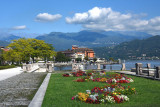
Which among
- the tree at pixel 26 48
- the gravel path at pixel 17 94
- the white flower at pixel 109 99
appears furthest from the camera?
the tree at pixel 26 48

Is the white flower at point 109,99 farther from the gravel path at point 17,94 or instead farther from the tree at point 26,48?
the tree at point 26,48

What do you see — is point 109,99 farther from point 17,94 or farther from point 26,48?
point 26,48

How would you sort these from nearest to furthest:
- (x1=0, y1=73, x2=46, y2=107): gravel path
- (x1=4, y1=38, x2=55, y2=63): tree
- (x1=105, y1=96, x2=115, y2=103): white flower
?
(x1=105, y1=96, x2=115, y2=103): white flower, (x1=0, y1=73, x2=46, y2=107): gravel path, (x1=4, y1=38, x2=55, y2=63): tree

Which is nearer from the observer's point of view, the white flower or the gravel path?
the white flower

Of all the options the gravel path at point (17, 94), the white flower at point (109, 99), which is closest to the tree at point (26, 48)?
the gravel path at point (17, 94)

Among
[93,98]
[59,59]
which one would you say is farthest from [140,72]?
[59,59]

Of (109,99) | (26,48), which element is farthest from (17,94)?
(26,48)

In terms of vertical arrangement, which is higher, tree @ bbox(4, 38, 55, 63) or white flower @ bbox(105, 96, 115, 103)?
tree @ bbox(4, 38, 55, 63)

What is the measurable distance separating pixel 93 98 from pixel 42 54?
7733cm

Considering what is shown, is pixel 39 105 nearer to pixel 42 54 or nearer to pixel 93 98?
pixel 93 98

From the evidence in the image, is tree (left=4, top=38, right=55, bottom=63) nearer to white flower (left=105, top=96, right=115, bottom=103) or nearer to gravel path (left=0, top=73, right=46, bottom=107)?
gravel path (left=0, top=73, right=46, bottom=107)

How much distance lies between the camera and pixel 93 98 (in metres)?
9.70

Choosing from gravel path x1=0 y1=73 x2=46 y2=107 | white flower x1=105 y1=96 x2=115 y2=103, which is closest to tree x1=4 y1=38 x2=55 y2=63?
gravel path x1=0 y1=73 x2=46 y2=107

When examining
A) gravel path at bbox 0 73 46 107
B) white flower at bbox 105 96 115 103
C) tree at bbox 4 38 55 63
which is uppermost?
tree at bbox 4 38 55 63
